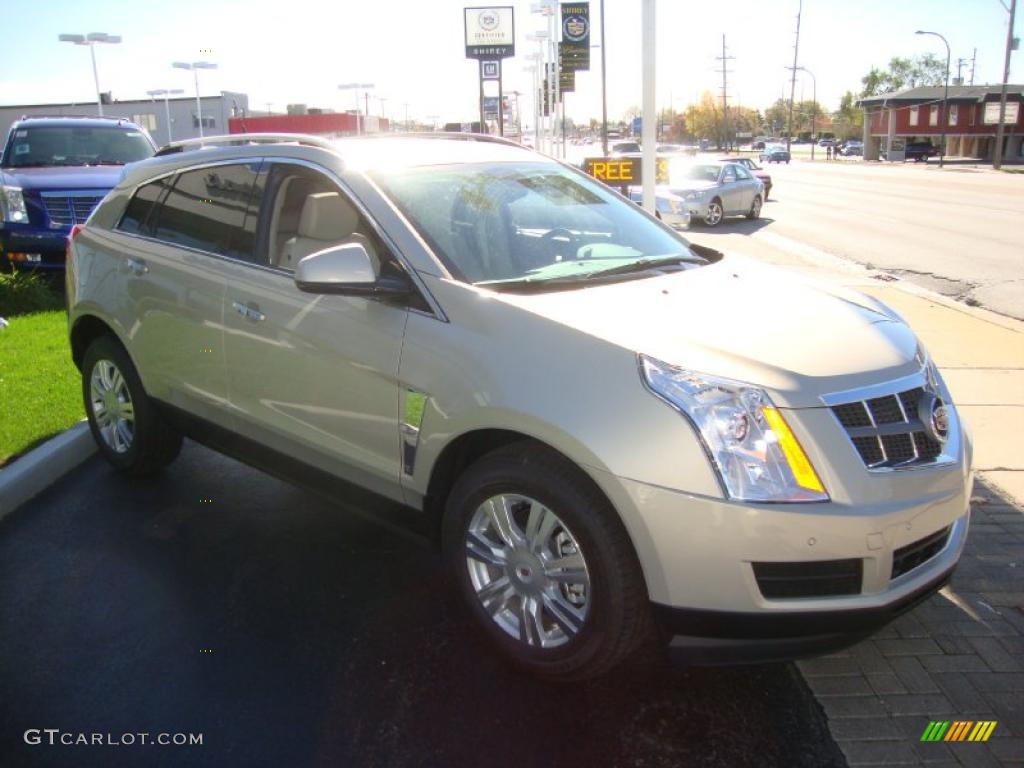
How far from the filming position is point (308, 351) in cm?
375

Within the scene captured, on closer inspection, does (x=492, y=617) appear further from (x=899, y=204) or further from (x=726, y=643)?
(x=899, y=204)

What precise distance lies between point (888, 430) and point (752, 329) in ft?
1.78

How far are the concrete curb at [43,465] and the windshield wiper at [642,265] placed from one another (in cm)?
329

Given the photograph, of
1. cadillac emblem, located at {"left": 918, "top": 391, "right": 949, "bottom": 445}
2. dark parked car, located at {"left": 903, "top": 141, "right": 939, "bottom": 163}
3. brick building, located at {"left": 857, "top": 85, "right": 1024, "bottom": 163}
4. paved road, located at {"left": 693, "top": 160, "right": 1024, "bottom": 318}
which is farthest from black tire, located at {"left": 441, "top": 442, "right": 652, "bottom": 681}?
brick building, located at {"left": 857, "top": 85, "right": 1024, "bottom": 163}

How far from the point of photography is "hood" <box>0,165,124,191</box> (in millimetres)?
11359

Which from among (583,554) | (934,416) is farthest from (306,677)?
(934,416)

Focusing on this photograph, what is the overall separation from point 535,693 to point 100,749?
1402 mm

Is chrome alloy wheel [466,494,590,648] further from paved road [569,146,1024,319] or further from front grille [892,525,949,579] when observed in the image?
paved road [569,146,1024,319]

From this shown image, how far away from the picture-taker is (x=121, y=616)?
3717mm

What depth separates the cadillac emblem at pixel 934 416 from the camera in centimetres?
300

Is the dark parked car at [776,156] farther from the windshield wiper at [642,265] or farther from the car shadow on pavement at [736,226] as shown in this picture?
the windshield wiper at [642,265]

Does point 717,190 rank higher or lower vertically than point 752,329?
lower

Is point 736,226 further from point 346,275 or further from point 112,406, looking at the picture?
point 346,275

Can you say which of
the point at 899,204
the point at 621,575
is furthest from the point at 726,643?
the point at 899,204
